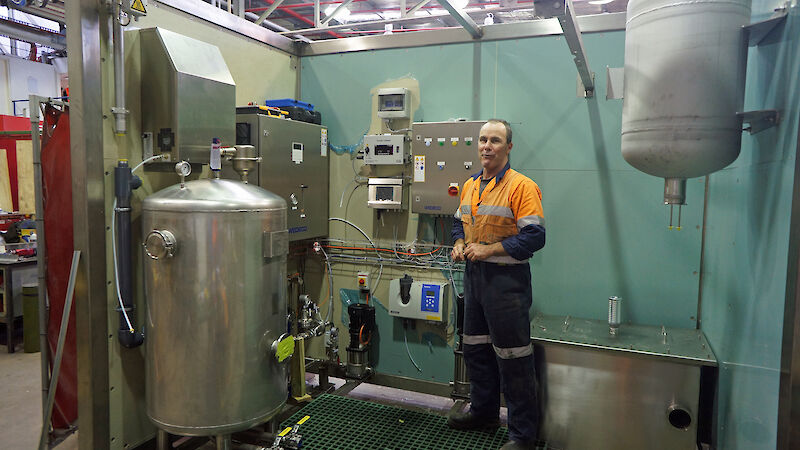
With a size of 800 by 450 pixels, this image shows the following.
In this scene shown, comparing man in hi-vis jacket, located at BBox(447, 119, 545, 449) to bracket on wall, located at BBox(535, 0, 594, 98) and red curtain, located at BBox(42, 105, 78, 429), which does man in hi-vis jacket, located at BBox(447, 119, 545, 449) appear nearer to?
bracket on wall, located at BBox(535, 0, 594, 98)

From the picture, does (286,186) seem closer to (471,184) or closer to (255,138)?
(255,138)

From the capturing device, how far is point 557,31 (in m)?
3.21

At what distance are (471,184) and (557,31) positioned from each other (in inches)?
46.7

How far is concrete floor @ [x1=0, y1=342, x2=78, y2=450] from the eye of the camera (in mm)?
2996

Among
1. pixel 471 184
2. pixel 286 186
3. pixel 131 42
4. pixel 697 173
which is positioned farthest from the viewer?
pixel 286 186

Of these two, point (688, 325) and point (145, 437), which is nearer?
point (145, 437)

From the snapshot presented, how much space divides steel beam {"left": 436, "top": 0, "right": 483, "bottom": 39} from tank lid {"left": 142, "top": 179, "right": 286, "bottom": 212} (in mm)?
1324

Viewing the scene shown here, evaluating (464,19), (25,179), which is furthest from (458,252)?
(25,179)

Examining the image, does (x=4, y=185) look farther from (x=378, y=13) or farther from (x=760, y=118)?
(x=760, y=118)

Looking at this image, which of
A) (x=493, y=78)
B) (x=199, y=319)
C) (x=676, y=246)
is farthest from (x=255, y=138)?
(x=676, y=246)

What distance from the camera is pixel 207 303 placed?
225 cm

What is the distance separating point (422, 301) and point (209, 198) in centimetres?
171

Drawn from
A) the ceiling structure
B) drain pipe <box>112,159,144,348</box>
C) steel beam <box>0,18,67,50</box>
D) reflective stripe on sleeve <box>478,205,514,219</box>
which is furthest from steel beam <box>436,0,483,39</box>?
steel beam <box>0,18,67,50</box>

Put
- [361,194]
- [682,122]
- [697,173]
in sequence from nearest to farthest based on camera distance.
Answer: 1. [682,122]
2. [697,173]
3. [361,194]
